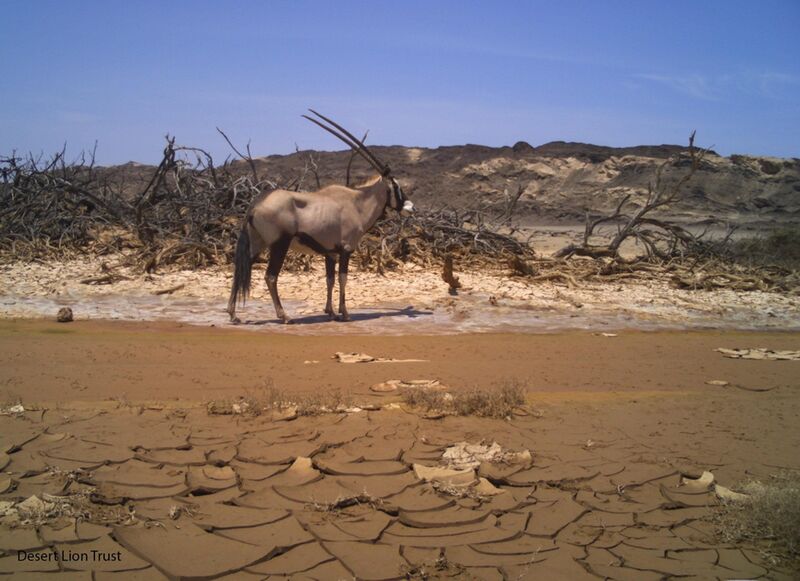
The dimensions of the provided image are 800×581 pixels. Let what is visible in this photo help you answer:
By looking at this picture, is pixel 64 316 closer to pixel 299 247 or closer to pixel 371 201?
pixel 299 247

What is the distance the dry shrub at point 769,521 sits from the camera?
4051 millimetres

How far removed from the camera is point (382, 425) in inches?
233

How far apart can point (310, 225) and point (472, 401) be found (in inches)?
185

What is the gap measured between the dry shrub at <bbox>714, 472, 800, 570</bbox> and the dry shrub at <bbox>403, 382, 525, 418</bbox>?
2.05 metres

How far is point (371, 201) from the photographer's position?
11.0 m

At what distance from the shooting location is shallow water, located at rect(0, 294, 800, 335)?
10164mm

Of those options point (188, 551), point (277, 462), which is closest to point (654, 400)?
point (277, 462)

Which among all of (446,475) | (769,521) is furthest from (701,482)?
(446,475)

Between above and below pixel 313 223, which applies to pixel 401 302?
below

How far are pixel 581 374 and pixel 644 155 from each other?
101ft

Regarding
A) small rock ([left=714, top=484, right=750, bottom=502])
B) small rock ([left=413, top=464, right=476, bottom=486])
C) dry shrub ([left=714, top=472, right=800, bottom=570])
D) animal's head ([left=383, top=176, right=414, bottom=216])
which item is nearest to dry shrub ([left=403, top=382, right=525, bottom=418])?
small rock ([left=413, top=464, right=476, bottom=486])

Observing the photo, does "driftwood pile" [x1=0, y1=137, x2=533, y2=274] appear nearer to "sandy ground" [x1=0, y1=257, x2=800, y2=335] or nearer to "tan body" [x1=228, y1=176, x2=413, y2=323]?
"sandy ground" [x1=0, y1=257, x2=800, y2=335]

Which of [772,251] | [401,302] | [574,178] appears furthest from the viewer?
[574,178]

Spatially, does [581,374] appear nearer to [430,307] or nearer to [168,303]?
[430,307]
